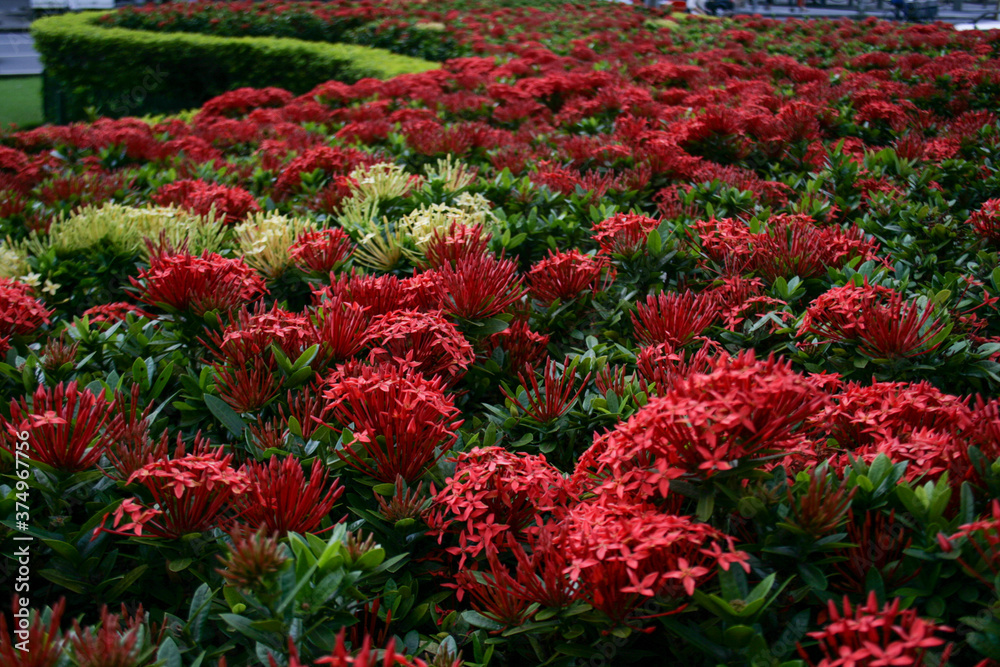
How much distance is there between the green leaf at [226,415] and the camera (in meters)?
2.03

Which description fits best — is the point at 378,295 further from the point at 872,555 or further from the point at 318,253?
the point at 872,555

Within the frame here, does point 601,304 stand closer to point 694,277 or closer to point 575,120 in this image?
point 694,277

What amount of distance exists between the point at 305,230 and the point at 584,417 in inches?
64.1

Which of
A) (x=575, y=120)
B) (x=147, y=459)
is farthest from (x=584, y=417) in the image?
(x=575, y=120)

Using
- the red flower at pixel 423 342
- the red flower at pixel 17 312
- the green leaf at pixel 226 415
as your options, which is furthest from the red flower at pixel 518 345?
the red flower at pixel 17 312

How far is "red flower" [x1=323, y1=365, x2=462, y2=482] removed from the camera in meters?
1.80

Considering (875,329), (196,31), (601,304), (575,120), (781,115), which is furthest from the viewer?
(196,31)

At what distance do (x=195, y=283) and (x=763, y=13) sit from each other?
100ft

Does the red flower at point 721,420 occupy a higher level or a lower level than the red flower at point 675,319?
higher

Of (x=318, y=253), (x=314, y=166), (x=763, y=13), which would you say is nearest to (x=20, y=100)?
(x=314, y=166)

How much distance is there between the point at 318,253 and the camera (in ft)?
9.25

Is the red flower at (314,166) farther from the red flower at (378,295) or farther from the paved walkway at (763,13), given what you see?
the paved walkway at (763,13)

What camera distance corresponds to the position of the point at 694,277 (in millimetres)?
3002

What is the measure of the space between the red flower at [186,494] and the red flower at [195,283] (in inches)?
35.3
